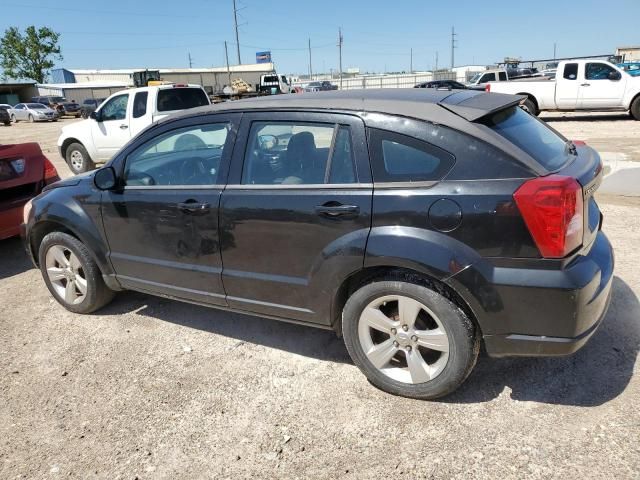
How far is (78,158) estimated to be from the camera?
11500mm

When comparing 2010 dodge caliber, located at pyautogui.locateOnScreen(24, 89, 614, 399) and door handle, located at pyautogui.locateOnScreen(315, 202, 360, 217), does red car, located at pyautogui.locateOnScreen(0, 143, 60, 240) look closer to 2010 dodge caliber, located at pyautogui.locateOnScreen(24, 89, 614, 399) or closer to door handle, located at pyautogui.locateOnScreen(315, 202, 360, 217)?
2010 dodge caliber, located at pyautogui.locateOnScreen(24, 89, 614, 399)

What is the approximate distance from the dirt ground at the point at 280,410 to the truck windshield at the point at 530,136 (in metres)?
1.30

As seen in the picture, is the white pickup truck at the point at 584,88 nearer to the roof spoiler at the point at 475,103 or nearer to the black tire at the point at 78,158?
the black tire at the point at 78,158

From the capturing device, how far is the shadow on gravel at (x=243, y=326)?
137 inches

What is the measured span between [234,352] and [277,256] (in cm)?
93

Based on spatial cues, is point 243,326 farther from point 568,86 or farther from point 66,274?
point 568,86

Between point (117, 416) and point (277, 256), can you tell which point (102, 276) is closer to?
point (117, 416)

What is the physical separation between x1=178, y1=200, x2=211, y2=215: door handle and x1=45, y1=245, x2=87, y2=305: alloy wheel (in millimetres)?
1364

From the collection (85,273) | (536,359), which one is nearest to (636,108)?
(536,359)

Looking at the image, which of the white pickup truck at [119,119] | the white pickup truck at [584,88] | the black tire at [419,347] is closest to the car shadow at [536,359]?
the black tire at [419,347]

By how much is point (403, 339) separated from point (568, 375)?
3.56ft

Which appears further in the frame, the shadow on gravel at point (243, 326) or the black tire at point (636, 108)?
the black tire at point (636, 108)

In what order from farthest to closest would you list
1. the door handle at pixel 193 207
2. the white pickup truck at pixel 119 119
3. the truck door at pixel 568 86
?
the truck door at pixel 568 86 < the white pickup truck at pixel 119 119 < the door handle at pixel 193 207

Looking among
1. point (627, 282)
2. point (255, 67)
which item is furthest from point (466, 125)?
point (255, 67)
